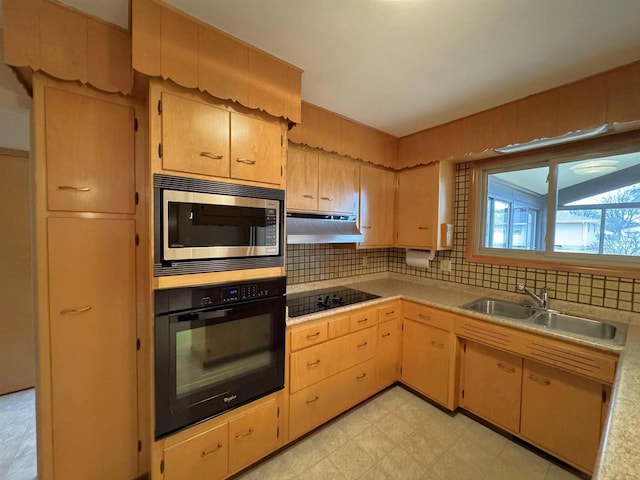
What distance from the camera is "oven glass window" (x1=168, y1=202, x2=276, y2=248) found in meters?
1.28

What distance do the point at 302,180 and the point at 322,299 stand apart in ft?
3.29

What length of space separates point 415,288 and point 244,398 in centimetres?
192

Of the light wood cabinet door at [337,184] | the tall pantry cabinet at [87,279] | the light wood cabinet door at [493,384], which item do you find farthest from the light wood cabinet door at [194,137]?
the light wood cabinet door at [493,384]

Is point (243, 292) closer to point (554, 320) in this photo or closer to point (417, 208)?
point (417, 208)

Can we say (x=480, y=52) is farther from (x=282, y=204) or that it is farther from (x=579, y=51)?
(x=282, y=204)

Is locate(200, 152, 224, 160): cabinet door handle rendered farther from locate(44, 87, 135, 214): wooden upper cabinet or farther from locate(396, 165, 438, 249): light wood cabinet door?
locate(396, 165, 438, 249): light wood cabinet door

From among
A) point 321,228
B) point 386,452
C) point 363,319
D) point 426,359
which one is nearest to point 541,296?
point 426,359

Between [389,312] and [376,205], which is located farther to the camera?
[376,205]

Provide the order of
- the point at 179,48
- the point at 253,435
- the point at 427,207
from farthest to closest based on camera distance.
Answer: the point at 427,207 < the point at 253,435 < the point at 179,48

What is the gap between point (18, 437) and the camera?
6.15ft

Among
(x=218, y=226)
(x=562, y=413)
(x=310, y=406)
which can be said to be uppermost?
(x=218, y=226)

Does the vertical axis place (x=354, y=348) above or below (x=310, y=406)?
above

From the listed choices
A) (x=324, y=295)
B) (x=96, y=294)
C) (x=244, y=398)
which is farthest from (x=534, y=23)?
(x=96, y=294)

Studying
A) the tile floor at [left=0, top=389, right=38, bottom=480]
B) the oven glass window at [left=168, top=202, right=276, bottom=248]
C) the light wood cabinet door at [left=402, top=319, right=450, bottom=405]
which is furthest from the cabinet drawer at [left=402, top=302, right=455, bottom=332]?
the tile floor at [left=0, top=389, right=38, bottom=480]
